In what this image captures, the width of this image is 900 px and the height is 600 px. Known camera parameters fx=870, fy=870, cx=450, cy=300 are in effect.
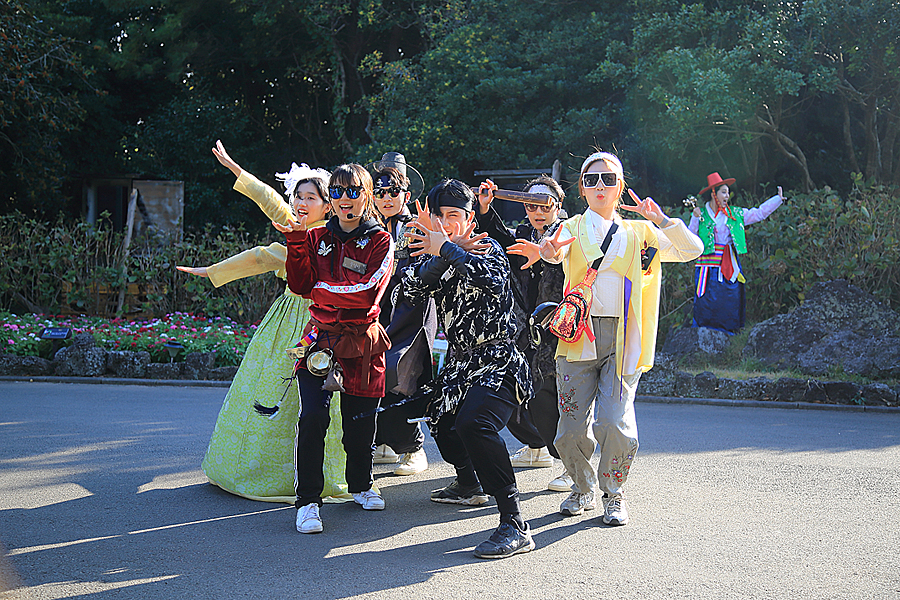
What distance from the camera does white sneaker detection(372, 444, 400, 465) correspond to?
234 inches

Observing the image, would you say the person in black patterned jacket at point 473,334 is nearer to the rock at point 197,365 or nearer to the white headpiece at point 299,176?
the white headpiece at point 299,176

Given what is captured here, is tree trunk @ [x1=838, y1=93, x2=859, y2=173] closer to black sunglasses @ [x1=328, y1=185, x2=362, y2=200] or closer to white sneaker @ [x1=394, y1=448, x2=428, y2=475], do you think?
white sneaker @ [x1=394, y1=448, x2=428, y2=475]

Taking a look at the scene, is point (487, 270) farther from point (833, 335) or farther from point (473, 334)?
point (833, 335)

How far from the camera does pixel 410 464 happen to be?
561 cm

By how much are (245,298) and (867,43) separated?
9.56 m

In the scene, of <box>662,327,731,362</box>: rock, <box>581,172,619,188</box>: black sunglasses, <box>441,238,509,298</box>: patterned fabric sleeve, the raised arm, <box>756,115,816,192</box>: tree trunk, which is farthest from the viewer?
<box>756,115,816,192</box>: tree trunk

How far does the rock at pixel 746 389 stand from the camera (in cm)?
883

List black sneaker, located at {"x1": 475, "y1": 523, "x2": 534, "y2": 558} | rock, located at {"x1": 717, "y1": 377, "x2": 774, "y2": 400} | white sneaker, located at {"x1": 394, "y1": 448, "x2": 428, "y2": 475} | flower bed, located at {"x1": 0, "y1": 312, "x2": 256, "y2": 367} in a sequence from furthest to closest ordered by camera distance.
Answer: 1. flower bed, located at {"x1": 0, "y1": 312, "x2": 256, "y2": 367}
2. rock, located at {"x1": 717, "y1": 377, "x2": 774, "y2": 400}
3. white sneaker, located at {"x1": 394, "y1": 448, "x2": 428, "y2": 475}
4. black sneaker, located at {"x1": 475, "y1": 523, "x2": 534, "y2": 558}

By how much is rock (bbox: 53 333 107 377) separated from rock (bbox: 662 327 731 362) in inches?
262

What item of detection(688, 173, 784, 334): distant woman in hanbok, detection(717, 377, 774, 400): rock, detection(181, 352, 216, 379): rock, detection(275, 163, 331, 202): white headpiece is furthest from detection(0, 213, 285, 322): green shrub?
detection(275, 163, 331, 202): white headpiece

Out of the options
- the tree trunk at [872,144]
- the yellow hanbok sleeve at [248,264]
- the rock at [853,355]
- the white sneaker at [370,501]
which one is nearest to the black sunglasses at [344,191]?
the yellow hanbok sleeve at [248,264]

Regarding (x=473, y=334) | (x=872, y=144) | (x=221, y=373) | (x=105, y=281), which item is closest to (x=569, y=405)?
(x=473, y=334)

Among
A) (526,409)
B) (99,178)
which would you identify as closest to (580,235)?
(526,409)

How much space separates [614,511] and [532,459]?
141 centimetres
